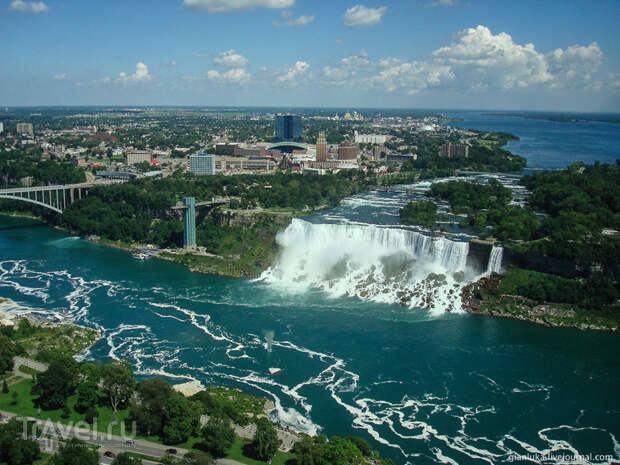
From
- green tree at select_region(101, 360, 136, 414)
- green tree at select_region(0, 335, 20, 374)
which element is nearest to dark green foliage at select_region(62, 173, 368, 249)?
green tree at select_region(0, 335, 20, 374)

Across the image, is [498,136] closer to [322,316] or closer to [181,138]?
[181,138]

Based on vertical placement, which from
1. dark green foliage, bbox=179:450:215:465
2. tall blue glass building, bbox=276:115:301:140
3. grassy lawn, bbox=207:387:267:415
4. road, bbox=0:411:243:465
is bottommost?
grassy lawn, bbox=207:387:267:415

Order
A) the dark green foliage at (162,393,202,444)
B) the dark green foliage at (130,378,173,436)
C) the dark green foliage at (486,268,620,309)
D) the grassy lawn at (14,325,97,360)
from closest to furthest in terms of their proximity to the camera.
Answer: the dark green foliage at (162,393,202,444) < the dark green foliage at (130,378,173,436) < the grassy lawn at (14,325,97,360) < the dark green foliage at (486,268,620,309)

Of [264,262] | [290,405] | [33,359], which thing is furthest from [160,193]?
[290,405]

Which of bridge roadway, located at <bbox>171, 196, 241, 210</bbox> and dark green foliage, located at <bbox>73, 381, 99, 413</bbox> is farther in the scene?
bridge roadway, located at <bbox>171, 196, 241, 210</bbox>

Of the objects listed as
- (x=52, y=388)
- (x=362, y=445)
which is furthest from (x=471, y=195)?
(x=52, y=388)

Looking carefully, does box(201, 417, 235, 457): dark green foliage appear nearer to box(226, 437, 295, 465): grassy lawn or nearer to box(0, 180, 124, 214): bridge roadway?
box(226, 437, 295, 465): grassy lawn

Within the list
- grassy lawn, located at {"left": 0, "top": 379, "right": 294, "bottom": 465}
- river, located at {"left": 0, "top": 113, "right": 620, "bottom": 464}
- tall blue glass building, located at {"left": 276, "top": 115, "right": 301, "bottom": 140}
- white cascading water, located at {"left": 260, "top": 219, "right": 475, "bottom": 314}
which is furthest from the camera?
tall blue glass building, located at {"left": 276, "top": 115, "right": 301, "bottom": 140}

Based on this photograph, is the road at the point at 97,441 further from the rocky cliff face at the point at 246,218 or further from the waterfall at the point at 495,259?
the rocky cliff face at the point at 246,218
